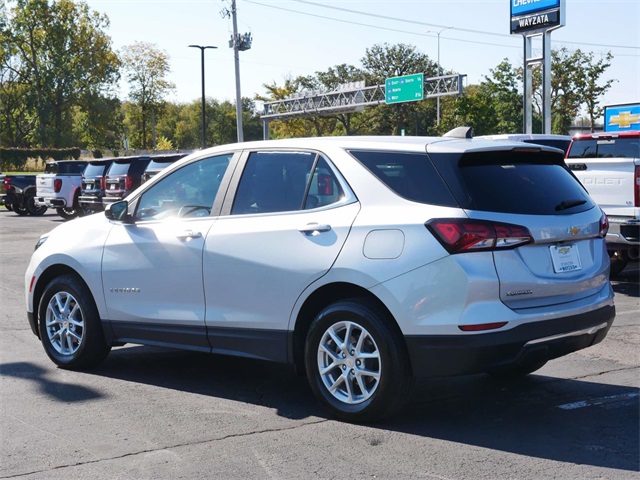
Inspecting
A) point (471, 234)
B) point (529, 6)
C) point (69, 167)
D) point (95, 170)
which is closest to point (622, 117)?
point (529, 6)

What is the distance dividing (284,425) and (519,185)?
6.87 ft

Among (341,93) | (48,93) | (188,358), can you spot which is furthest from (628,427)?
(48,93)

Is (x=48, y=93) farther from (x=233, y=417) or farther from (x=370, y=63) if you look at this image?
(x=233, y=417)

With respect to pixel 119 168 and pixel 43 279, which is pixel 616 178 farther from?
pixel 119 168

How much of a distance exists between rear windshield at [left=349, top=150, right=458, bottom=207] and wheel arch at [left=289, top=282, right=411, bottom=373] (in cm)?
66

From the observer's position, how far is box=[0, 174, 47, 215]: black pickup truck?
3045cm

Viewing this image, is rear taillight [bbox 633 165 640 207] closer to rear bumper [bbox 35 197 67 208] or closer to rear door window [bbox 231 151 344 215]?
rear door window [bbox 231 151 344 215]

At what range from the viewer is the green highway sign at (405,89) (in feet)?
179

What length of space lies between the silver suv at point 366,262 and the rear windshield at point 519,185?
0.5 inches

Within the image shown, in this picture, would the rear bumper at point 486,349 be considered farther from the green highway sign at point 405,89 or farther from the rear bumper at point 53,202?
the green highway sign at point 405,89

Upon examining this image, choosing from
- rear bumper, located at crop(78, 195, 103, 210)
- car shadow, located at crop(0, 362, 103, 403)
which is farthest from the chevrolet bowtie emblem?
car shadow, located at crop(0, 362, 103, 403)

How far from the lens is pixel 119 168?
81.0ft

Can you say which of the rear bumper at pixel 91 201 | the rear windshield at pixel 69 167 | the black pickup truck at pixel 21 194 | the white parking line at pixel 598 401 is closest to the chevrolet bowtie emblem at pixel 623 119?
the rear windshield at pixel 69 167

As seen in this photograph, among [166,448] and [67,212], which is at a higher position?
[67,212]
